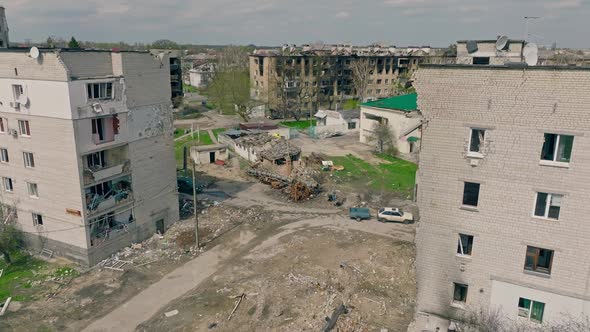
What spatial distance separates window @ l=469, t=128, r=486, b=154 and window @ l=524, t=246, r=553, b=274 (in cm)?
466

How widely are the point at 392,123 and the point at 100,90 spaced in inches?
1686

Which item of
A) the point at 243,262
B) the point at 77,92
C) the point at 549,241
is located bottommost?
the point at 243,262

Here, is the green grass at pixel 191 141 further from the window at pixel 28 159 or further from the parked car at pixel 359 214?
the parked car at pixel 359 214

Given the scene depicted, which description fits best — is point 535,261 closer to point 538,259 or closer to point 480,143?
point 538,259

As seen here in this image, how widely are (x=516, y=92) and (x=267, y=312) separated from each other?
16.6 m

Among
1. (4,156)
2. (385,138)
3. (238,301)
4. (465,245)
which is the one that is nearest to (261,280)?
(238,301)

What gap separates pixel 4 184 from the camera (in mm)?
31312

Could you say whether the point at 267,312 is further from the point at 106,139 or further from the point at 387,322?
the point at 106,139

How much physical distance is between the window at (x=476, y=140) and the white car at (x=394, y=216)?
19.1m

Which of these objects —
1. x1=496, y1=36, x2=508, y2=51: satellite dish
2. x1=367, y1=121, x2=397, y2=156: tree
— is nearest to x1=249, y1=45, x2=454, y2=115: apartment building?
x1=367, y1=121, x2=397, y2=156: tree

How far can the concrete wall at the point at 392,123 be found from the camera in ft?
193

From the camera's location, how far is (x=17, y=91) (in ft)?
93.2

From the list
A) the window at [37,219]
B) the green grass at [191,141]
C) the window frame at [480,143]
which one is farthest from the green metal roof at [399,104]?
the window at [37,219]

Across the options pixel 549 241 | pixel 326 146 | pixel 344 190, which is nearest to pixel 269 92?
pixel 326 146
